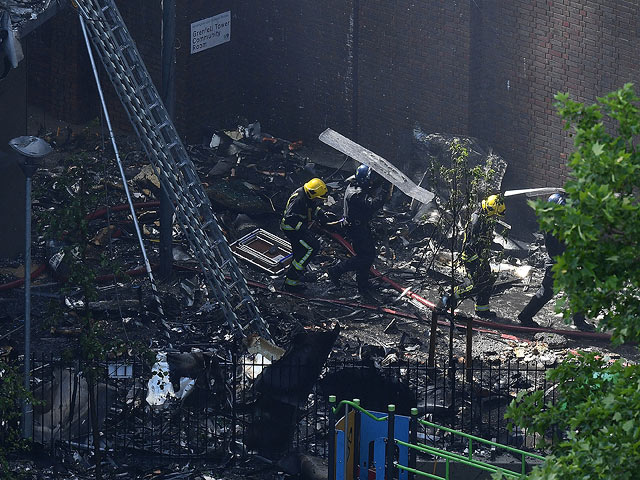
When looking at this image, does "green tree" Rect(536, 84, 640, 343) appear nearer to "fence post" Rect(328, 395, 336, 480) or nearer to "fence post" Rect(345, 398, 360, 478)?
"fence post" Rect(328, 395, 336, 480)

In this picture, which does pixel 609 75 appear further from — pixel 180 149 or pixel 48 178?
pixel 48 178

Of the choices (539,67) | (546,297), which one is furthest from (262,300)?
(539,67)

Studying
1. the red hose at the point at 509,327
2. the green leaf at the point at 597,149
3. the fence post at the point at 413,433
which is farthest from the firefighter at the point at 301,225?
Answer: the green leaf at the point at 597,149

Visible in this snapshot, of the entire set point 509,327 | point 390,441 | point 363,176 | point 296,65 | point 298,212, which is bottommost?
point 390,441

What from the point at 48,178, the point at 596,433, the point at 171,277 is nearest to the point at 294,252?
the point at 171,277

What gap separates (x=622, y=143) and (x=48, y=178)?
44.4ft

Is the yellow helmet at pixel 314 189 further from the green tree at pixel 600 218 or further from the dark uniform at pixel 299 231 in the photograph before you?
the green tree at pixel 600 218

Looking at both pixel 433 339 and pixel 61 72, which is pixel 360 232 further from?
pixel 61 72

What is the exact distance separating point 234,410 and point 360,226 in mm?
4756

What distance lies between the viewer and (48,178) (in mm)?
18578

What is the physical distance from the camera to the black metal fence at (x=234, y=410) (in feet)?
38.4

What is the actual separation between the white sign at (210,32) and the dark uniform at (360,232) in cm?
566

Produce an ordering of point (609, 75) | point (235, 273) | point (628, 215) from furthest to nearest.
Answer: point (609, 75) → point (235, 273) → point (628, 215)

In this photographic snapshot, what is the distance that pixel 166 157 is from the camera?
13828 mm
